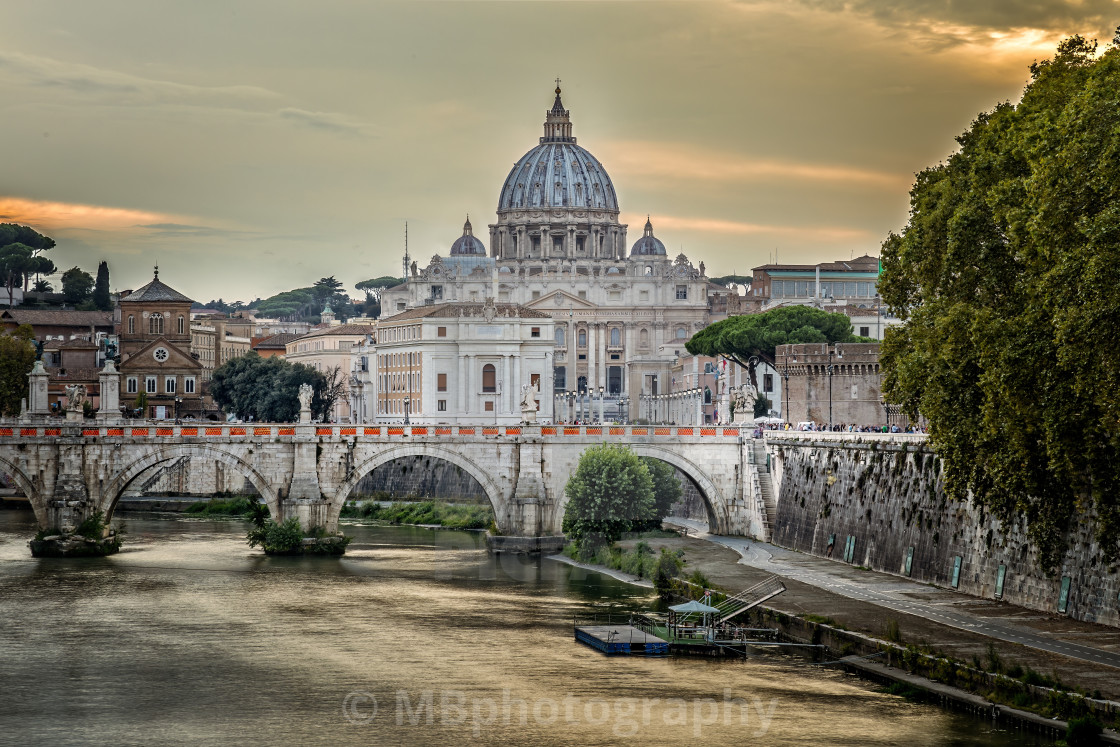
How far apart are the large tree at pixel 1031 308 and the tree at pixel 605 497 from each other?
15228 mm

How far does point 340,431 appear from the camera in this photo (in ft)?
177

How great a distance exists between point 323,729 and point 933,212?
17388mm

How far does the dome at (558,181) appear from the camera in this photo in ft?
541

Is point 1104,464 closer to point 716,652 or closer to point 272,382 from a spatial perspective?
point 716,652

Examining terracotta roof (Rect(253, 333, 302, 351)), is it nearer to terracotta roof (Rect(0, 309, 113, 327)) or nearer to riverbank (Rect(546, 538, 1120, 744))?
terracotta roof (Rect(0, 309, 113, 327))

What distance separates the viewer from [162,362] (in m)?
93.4

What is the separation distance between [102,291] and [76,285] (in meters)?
6.89

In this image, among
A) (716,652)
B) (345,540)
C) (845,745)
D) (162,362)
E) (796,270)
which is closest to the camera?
(845,745)

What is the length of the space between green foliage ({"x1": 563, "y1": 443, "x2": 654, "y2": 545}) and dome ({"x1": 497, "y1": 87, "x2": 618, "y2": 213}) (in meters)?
112

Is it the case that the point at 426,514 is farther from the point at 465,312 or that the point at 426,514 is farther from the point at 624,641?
the point at 624,641

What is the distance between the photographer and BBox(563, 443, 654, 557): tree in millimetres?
51719

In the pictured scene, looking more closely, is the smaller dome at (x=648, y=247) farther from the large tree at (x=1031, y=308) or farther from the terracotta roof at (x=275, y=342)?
the large tree at (x=1031, y=308)

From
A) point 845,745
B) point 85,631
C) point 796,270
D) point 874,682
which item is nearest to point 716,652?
point 874,682

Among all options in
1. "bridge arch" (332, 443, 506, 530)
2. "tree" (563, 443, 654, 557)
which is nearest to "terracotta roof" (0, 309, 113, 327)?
"bridge arch" (332, 443, 506, 530)
